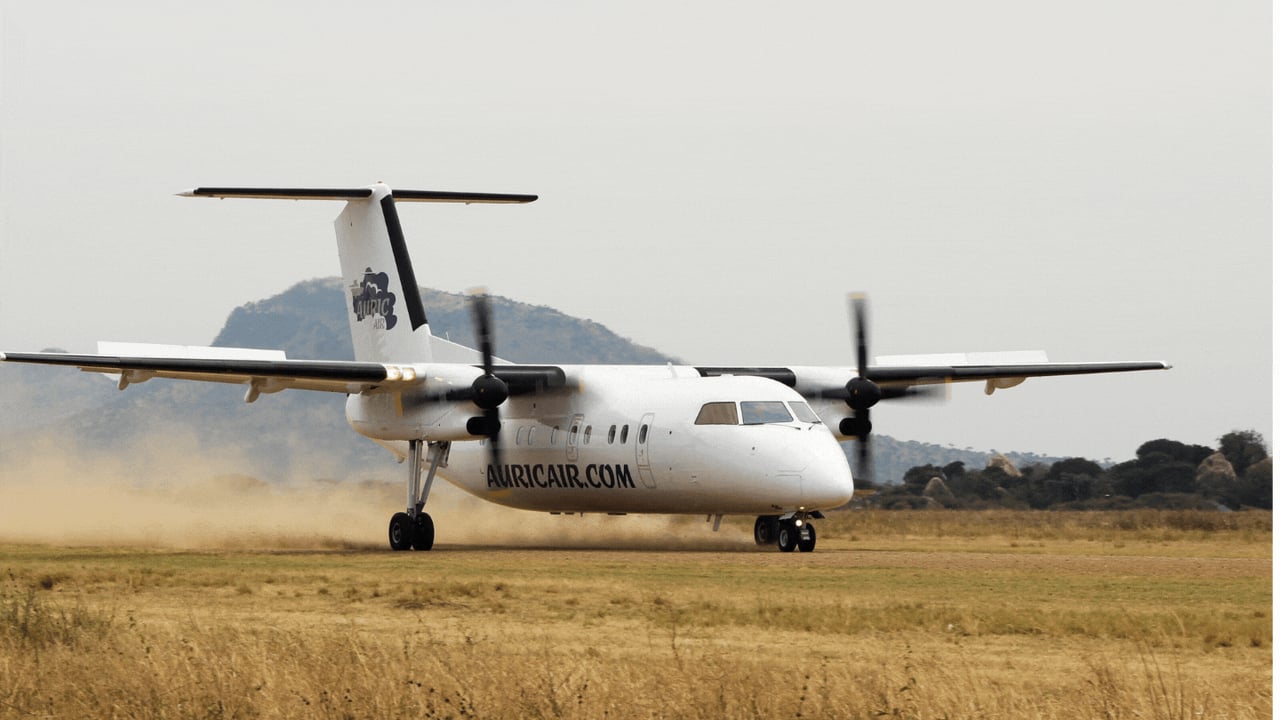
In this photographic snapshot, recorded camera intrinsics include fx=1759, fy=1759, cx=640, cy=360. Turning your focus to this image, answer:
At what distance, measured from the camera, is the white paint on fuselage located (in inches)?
1126

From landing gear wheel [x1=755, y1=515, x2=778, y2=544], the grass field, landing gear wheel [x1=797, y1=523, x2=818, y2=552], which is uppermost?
landing gear wheel [x1=755, y1=515, x2=778, y2=544]

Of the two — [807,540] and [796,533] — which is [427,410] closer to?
[796,533]

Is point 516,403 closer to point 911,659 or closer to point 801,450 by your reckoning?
point 801,450

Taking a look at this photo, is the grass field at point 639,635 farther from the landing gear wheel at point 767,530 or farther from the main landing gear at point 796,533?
the landing gear wheel at point 767,530

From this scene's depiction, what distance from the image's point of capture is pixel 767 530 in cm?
3206

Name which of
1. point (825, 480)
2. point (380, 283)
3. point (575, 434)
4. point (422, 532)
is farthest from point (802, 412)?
point (380, 283)

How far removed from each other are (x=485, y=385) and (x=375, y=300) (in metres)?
7.60

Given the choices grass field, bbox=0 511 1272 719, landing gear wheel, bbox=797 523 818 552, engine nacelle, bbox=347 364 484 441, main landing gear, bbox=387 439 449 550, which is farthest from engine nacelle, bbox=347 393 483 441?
landing gear wheel, bbox=797 523 818 552

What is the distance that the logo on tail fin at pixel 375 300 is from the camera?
3731 cm

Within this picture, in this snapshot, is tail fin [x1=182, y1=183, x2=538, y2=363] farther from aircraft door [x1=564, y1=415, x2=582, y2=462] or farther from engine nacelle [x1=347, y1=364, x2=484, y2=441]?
aircraft door [x1=564, y1=415, x2=582, y2=462]

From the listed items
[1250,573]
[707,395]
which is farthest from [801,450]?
[1250,573]

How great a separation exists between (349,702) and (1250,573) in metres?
15.3

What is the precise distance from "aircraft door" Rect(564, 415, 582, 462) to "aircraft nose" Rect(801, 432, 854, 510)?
227 inches

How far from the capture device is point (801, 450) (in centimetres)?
2847
